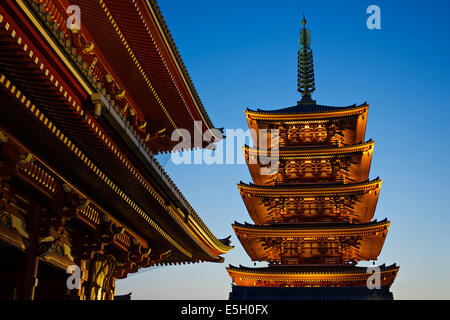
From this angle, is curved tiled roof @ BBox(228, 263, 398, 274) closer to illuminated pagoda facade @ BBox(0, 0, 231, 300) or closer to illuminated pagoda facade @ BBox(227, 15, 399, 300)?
illuminated pagoda facade @ BBox(227, 15, 399, 300)

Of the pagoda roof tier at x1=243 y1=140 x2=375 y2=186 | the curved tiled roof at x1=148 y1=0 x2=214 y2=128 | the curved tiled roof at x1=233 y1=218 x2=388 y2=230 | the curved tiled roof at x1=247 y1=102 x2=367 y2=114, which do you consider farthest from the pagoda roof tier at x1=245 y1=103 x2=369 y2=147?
the curved tiled roof at x1=148 y1=0 x2=214 y2=128

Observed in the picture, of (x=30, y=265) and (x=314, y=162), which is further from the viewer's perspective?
(x=314, y=162)

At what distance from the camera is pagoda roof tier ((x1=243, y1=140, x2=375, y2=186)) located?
27.8m

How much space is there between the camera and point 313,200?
28125 mm

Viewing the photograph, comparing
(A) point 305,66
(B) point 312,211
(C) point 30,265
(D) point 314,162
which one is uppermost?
(A) point 305,66

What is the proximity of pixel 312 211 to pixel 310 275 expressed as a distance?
5.13 meters

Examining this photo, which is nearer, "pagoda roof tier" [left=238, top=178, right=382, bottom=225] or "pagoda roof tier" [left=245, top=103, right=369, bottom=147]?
"pagoda roof tier" [left=238, top=178, right=382, bottom=225]

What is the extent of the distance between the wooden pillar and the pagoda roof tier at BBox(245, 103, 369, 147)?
69.8 feet

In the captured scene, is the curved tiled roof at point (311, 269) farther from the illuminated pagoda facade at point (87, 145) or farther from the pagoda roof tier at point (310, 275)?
the illuminated pagoda facade at point (87, 145)

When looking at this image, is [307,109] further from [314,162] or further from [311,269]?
[311,269]

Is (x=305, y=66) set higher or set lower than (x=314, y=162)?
higher

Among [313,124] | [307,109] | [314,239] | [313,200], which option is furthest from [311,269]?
[307,109]

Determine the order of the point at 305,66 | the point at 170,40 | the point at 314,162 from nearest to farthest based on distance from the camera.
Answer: the point at 170,40 < the point at 314,162 < the point at 305,66
